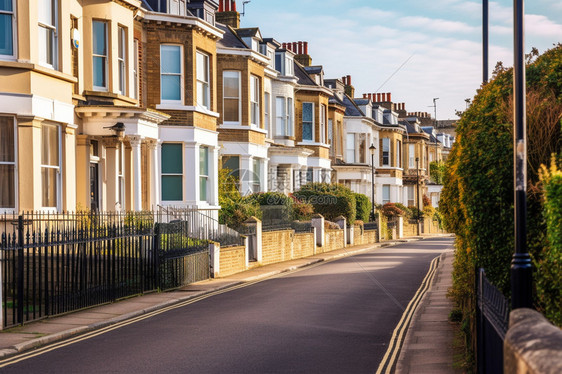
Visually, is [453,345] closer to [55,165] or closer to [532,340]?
[532,340]

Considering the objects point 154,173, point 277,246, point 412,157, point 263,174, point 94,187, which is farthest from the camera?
point 412,157

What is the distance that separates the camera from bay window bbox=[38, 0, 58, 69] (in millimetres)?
19969

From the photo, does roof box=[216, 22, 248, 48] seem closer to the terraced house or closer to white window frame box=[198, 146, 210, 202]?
the terraced house

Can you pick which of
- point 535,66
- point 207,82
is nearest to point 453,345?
point 535,66

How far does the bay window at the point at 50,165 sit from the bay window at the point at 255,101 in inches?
693

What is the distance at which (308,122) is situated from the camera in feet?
166

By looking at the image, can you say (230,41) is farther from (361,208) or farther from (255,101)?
(361,208)

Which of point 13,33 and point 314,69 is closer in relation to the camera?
point 13,33

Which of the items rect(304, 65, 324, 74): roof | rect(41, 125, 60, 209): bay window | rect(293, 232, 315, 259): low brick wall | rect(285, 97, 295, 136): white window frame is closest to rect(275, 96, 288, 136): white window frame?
rect(285, 97, 295, 136): white window frame

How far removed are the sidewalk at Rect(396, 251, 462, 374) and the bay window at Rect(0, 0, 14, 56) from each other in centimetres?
1114

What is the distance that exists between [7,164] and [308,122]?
1284 inches

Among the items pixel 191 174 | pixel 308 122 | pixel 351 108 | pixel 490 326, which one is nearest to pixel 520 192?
pixel 490 326

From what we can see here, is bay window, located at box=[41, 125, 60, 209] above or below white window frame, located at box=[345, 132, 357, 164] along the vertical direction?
below

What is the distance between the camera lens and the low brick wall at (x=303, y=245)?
115 feet
